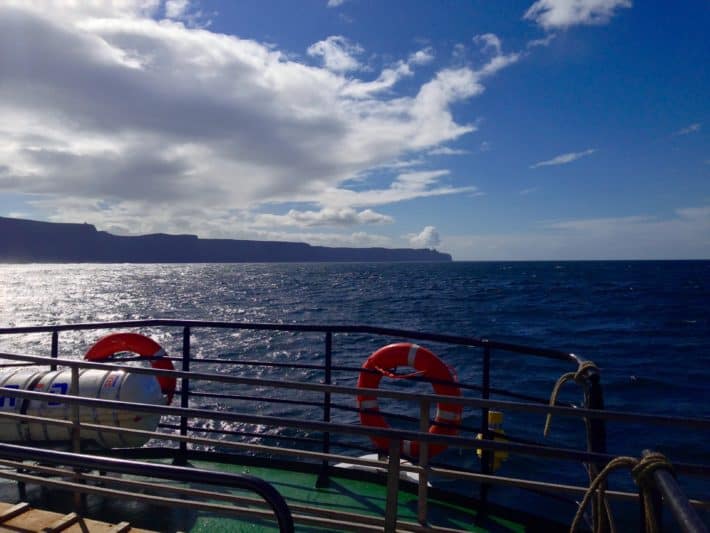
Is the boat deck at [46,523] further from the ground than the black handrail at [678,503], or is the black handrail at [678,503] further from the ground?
the black handrail at [678,503]

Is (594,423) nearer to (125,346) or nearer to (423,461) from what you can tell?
(423,461)

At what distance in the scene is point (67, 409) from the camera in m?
3.96

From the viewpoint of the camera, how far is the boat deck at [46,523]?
8.92ft

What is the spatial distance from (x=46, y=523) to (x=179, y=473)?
5.92 ft

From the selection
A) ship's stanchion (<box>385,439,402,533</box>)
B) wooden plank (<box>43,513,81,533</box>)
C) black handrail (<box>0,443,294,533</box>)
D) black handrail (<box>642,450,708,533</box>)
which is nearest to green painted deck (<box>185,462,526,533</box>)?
wooden plank (<box>43,513,81,533</box>)

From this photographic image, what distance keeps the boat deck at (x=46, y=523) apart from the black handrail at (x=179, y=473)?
4.32 feet

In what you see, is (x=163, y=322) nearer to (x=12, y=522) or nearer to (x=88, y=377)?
(x=88, y=377)

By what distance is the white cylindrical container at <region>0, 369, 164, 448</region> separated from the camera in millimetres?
3971

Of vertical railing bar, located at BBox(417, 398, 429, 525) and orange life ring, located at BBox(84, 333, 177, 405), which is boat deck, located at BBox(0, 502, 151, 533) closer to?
vertical railing bar, located at BBox(417, 398, 429, 525)

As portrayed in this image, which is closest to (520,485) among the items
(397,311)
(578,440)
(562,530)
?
(562,530)

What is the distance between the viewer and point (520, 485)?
2.11 metres

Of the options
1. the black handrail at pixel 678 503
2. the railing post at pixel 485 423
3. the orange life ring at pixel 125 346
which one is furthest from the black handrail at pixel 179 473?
the orange life ring at pixel 125 346

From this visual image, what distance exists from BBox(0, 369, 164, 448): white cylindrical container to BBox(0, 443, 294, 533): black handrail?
7.84ft

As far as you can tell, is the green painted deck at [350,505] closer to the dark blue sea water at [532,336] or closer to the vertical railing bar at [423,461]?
the vertical railing bar at [423,461]
